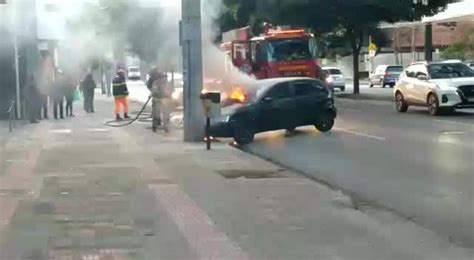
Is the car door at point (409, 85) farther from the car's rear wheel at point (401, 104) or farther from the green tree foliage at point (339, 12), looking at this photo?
the green tree foliage at point (339, 12)

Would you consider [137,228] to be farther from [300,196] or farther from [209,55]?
[209,55]

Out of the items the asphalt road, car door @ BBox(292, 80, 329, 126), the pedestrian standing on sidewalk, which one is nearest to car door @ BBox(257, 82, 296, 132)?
car door @ BBox(292, 80, 329, 126)

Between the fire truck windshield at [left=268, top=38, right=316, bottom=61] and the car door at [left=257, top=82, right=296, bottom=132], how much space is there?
10003 mm

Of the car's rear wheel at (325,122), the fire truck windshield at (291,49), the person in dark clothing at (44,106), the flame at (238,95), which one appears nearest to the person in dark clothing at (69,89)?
→ the person in dark clothing at (44,106)

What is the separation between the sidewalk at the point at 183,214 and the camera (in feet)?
25.3

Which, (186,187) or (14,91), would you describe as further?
(14,91)

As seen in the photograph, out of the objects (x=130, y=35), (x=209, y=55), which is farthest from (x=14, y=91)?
(x=209, y=55)

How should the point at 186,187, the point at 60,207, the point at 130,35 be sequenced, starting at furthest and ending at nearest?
the point at 130,35 < the point at 186,187 < the point at 60,207

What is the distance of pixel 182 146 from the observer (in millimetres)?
17234

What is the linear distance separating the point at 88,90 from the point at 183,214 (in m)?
19.8

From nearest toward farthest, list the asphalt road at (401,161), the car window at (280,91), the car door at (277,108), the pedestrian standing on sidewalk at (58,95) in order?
the asphalt road at (401,161) < the car door at (277,108) < the car window at (280,91) < the pedestrian standing on sidewalk at (58,95)

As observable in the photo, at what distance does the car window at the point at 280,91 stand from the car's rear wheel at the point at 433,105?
5.79 meters

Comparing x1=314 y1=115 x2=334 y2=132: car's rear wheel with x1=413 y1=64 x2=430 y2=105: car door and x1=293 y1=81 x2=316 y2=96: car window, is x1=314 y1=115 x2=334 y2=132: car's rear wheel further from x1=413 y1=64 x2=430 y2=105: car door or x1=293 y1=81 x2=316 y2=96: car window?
x1=413 y1=64 x2=430 y2=105: car door

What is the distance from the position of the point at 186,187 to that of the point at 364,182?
2445mm
